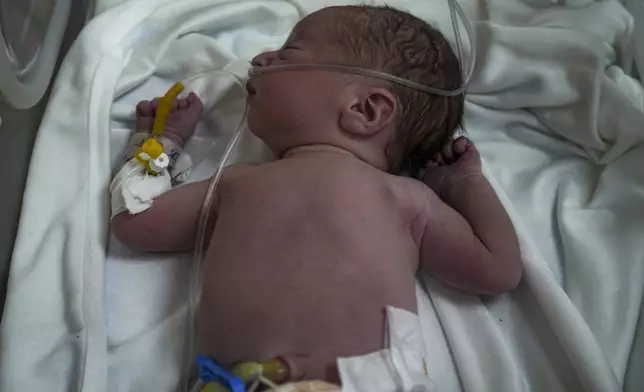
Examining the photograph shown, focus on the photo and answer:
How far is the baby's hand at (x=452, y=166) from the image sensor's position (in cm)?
118

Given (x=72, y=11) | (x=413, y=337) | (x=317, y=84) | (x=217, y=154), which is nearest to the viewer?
(x=413, y=337)

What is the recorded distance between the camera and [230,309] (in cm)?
97

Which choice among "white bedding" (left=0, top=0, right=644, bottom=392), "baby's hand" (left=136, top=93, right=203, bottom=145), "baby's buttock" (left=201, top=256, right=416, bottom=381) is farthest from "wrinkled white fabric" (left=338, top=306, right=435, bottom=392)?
"baby's hand" (left=136, top=93, right=203, bottom=145)

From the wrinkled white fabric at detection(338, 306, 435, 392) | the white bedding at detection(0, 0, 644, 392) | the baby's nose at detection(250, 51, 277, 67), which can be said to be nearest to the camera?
the wrinkled white fabric at detection(338, 306, 435, 392)

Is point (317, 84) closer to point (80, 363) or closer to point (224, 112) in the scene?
point (224, 112)

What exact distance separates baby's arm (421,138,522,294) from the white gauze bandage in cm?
38

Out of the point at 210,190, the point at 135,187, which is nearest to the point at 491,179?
the point at 210,190

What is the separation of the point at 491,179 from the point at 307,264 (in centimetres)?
41

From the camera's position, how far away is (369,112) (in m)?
1.11

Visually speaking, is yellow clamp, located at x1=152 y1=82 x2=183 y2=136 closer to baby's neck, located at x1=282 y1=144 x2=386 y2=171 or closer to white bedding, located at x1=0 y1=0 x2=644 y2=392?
white bedding, located at x1=0 y1=0 x2=644 y2=392

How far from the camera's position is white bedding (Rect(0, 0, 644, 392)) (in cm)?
105

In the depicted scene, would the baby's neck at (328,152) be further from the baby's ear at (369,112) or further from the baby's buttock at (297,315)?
the baby's buttock at (297,315)

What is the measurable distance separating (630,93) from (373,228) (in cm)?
55

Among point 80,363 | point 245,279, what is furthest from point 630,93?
point 80,363
